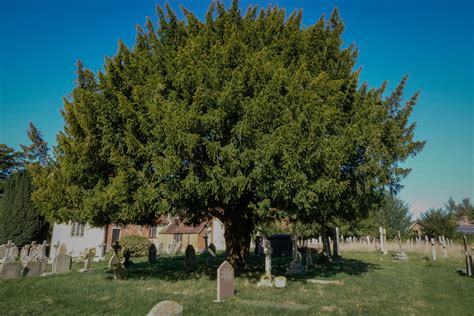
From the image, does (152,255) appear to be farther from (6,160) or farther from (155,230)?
(6,160)

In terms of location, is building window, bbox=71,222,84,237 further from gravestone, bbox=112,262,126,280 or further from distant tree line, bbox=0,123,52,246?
gravestone, bbox=112,262,126,280

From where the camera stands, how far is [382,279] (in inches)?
570

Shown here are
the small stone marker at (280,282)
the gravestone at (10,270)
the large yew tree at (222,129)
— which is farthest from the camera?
the gravestone at (10,270)

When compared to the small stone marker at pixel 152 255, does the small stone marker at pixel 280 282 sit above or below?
above

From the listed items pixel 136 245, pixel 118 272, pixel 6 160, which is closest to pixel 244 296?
pixel 118 272

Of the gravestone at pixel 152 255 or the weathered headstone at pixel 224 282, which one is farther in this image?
the gravestone at pixel 152 255

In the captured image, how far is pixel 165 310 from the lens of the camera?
289 inches

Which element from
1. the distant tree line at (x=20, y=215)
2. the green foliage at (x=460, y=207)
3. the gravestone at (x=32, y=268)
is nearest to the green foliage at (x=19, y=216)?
the distant tree line at (x=20, y=215)

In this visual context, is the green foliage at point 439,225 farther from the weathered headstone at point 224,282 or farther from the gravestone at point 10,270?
the gravestone at point 10,270

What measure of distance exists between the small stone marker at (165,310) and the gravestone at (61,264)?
1295cm

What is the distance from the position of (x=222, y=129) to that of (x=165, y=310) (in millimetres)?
6907

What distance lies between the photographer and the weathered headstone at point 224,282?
32.8ft

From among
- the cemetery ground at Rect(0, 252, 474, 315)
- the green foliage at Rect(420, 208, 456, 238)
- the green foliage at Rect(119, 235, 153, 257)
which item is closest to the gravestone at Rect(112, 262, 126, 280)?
the cemetery ground at Rect(0, 252, 474, 315)

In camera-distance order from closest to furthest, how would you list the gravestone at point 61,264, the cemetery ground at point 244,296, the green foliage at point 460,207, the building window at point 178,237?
the cemetery ground at point 244,296, the gravestone at point 61,264, the building window at point 178,237, the green foliage at point 460,207
